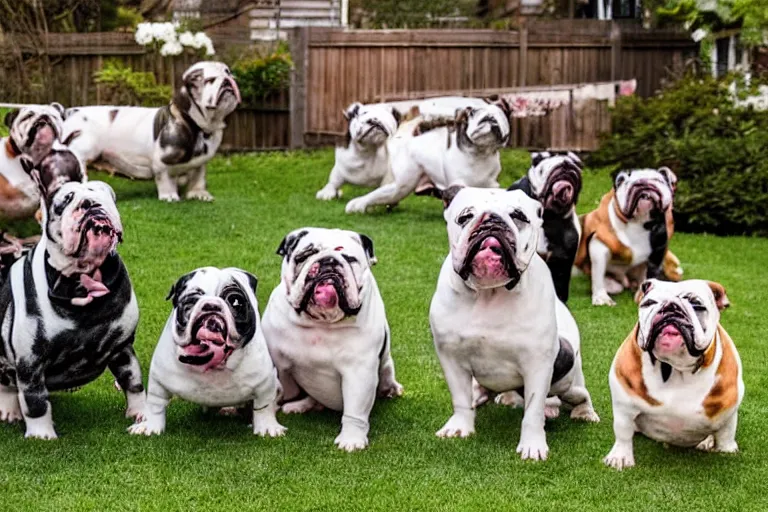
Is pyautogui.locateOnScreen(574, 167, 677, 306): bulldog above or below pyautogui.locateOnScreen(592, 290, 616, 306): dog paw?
above

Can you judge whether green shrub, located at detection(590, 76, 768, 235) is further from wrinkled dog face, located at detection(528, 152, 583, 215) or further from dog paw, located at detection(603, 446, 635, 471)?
dog paw, located at detection(603, 446, 635, 471)

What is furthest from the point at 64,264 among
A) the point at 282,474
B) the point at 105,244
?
the point at 282,474

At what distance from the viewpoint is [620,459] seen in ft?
16.3

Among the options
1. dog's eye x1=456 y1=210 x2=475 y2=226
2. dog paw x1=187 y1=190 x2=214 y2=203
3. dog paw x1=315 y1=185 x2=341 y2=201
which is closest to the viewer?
dog's eye x1=456 y1=210 x2=475 y2=226

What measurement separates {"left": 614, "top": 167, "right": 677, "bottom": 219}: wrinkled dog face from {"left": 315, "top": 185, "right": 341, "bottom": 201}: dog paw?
17.0ft

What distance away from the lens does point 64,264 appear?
200 inches

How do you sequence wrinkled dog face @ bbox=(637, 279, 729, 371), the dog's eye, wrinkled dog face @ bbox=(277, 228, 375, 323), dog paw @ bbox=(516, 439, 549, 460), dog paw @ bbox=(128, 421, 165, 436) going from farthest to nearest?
dog paw @ bbox=(128, 421, 165, 436), dog paw @ bbox=(516, 439, 549, 460), wrinkled dog face @ bbox=(277, 228, 375, 323), the dog's eye, wrinkled dog face @ bbox=(637, 279, 729, 371)

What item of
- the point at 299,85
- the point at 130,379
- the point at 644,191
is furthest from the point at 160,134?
the point at 130,379

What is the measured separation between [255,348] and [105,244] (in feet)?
2.73

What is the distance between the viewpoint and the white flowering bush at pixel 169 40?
15.6 meters

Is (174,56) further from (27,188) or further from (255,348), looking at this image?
(255,348)

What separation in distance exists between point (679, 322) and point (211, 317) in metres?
2.02

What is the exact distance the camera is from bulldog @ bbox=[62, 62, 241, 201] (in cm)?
1166

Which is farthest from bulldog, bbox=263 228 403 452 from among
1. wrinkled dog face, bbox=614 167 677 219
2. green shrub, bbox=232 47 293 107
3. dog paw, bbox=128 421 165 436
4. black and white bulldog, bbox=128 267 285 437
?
green shrub, bbox=232 47 293 107
